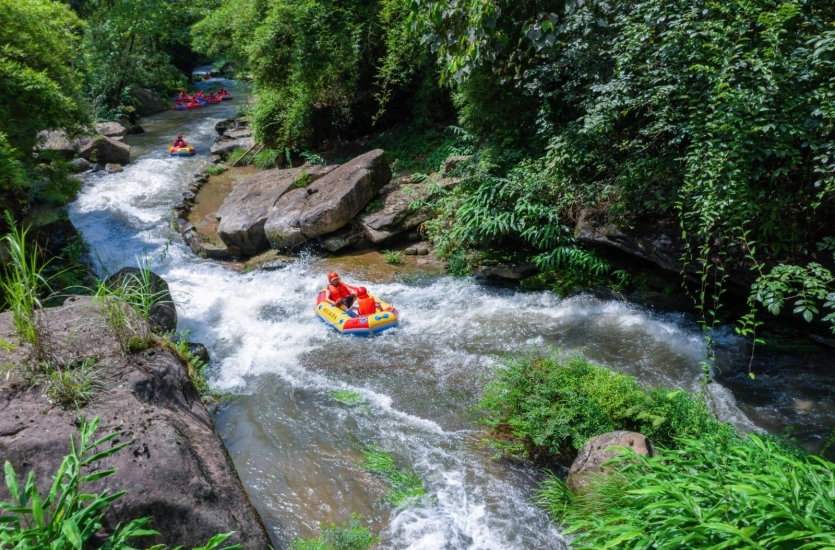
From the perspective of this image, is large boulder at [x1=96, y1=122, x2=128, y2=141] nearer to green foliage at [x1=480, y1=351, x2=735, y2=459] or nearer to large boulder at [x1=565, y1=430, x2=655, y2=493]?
green foliage at [x1=480, y1=351, x2=735, y2=459]

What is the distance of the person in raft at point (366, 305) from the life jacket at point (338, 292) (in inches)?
12.9

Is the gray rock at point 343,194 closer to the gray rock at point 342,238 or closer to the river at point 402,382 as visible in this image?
the gray rock at point 342,238

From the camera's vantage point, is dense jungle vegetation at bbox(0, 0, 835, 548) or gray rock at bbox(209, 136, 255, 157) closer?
dense jungle vegetation at bbox(0, 0, 835, 548)

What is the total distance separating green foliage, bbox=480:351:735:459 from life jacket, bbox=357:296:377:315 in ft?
9.56

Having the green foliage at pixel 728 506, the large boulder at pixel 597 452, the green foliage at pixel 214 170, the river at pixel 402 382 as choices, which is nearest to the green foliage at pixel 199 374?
the river at pixel 402 382

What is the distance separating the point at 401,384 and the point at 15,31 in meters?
8.27

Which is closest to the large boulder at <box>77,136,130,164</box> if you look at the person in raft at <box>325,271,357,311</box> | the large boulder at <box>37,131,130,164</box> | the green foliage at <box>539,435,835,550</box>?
the large boulder at <box>37,131,130,164</box>

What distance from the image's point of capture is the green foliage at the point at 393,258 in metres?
10.5

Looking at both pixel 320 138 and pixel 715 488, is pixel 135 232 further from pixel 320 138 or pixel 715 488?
pixel 715 488

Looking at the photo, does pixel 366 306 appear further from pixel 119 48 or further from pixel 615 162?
pixel 119 48

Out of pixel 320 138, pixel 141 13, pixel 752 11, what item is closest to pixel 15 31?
pixel 320 138

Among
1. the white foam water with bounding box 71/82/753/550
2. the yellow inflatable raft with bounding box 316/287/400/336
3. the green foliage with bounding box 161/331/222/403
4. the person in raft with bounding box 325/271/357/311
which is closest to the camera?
the white foam water with bounding box 71/82/753/550

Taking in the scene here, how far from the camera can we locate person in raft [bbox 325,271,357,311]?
8.55 meters

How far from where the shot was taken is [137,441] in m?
3.62
